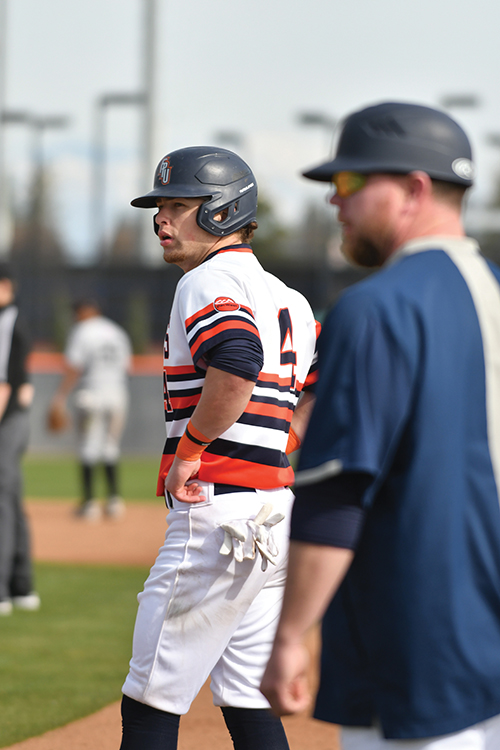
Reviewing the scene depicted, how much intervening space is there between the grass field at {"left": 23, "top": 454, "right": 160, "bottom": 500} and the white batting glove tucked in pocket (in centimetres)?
1143

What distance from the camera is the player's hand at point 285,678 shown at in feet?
5.59

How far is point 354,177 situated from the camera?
1860mm

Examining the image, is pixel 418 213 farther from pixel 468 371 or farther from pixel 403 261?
pixel 468 371

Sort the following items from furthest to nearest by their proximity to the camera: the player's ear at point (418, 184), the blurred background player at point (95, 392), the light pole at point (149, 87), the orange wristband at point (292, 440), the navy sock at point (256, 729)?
the light pole at point (149, 87), the blurred background player at point (95, 392), the orange wristband at point (292, 440), the navy sock at point (256, 729), the player's ear at point (418, 184)

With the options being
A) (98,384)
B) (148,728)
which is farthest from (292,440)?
(98,384)

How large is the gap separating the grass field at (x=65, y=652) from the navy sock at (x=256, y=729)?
5.56 feet

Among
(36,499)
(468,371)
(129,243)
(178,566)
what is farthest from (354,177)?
(129,243)

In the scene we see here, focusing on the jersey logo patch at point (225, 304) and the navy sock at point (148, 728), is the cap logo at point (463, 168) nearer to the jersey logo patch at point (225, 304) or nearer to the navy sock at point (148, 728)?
the jersey logo patch at point (225, 304)

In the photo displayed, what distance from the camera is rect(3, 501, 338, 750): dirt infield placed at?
4098mm

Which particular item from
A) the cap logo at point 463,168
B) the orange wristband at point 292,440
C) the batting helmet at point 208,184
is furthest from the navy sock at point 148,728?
the cap logo at point 463,168

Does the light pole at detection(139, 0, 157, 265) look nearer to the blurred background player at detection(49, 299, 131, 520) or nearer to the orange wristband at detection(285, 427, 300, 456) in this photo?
the blurred background player at detection(49, 299, 131, 520)

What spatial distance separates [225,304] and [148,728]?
1.18 meters

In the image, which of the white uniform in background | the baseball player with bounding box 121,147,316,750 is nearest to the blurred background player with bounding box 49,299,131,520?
the white uniform in background

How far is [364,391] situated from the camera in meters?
1.66
